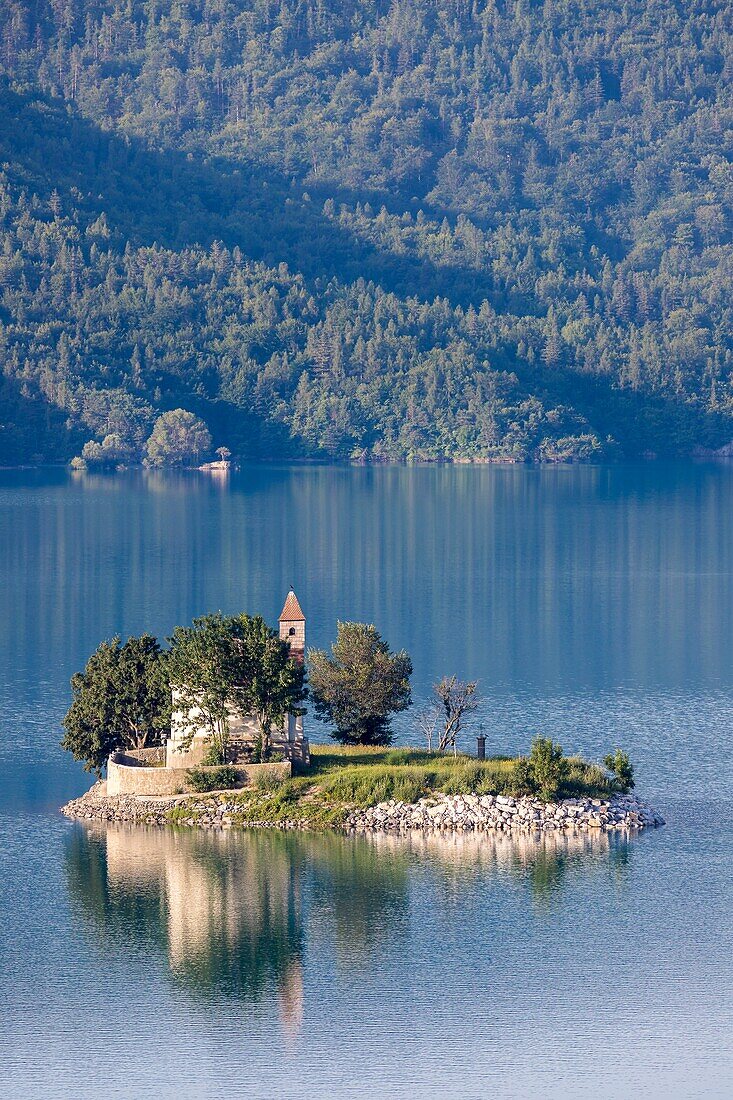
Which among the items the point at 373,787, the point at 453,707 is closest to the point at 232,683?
the point at 373,787

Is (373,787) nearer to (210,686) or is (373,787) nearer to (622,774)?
(210,686)

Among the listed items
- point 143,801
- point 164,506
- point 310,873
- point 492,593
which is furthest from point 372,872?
point 164,506

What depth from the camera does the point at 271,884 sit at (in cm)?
5597

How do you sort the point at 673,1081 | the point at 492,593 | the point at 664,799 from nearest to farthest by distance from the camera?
the point at 673,1081 → the point at 664,799 → the point at 492,593

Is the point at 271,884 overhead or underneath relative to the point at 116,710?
underneath

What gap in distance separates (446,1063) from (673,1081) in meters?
4.64

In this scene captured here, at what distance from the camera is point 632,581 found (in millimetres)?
127938

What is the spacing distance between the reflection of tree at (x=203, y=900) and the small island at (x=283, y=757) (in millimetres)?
1574

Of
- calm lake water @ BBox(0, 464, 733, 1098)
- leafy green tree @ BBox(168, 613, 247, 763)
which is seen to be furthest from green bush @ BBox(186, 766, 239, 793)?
calm lake water @ BBox(0, 464, 733, 1098)

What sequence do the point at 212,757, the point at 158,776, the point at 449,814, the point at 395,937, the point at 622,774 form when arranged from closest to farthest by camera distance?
the point at 395,937, the point at 449,814, the point at 212,757, the point at 158,776, the point at 622,774

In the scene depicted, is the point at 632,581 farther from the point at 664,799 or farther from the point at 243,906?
the point at 243,906

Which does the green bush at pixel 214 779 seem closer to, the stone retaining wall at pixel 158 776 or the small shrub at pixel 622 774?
the stone retaining wall at pixel 158 776

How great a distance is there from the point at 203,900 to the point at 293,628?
11.7 meters

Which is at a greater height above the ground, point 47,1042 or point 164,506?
point 164,506
